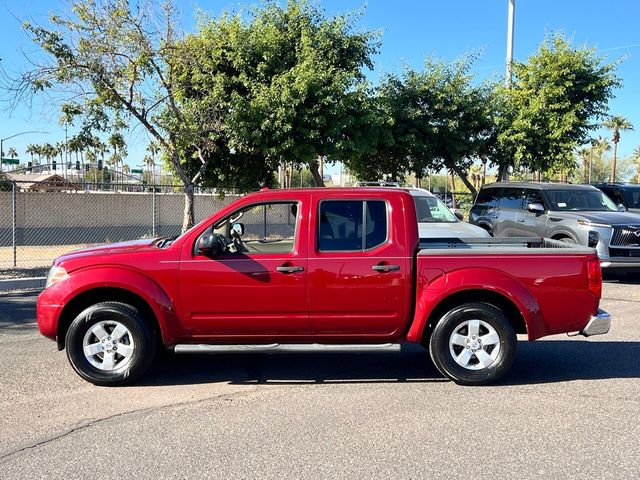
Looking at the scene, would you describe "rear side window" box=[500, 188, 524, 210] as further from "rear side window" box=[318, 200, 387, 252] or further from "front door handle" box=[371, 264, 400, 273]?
"front door handle" box=[371, 264, 400, 273]

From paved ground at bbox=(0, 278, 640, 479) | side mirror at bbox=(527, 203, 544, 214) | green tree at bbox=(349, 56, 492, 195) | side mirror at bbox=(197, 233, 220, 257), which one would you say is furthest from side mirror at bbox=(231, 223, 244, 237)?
green tree at bbox=(349, 56, 492, 195)

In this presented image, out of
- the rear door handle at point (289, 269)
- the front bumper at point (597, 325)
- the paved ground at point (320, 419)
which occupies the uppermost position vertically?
the rear door handle at point (289, 269)

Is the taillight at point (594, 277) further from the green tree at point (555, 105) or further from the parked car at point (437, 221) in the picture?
the green tree at point (555, 105)

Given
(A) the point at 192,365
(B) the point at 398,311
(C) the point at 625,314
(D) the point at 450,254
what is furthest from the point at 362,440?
(C) the point at 625,314

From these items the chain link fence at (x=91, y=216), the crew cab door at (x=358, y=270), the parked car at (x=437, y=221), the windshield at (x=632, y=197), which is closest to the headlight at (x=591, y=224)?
the parked car at (x=437, y=221)

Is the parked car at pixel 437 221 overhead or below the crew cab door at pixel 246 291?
overhead

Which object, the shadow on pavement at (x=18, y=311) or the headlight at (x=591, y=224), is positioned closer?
the shadow on pavement at (x=18, y=311)

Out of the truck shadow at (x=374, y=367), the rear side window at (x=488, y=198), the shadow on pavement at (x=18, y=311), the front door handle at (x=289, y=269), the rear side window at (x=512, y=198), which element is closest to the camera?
the front door handle at (x=289, y=269)

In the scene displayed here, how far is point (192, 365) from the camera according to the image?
6109 millimetres

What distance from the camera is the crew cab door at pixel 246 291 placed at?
523 cm

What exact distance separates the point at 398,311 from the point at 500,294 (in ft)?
3.08

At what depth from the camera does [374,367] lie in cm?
605

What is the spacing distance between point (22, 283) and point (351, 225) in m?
8.36

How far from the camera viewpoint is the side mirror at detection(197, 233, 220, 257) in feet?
16.7
